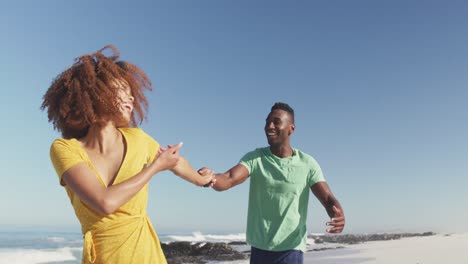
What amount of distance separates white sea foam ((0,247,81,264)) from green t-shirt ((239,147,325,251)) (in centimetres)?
1228

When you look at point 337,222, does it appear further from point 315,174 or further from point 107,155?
point 107,155

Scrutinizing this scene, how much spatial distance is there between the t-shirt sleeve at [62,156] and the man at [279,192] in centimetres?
252

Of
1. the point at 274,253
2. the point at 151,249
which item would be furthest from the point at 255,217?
the point at 151,249

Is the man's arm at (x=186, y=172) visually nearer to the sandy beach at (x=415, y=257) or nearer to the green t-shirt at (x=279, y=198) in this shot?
the green t-shirt at (x=279, y=198)

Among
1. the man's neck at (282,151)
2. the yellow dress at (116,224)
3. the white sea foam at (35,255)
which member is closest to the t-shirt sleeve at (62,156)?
the yellow dress at (116,224)

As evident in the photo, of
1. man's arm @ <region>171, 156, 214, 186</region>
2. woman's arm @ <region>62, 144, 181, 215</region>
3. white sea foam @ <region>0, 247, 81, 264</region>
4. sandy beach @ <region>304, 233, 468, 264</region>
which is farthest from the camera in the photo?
white sea foam @ <region>0, 247, 81, 264</region>

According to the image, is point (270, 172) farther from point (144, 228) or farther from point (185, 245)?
point (185, 245)

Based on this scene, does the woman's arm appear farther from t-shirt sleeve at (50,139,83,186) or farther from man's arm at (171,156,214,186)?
man's arm at (171,156,214,186)

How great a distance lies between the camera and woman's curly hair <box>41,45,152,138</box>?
259 cm

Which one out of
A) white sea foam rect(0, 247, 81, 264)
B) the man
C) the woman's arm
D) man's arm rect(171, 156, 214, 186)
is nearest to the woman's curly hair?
the woman's arm

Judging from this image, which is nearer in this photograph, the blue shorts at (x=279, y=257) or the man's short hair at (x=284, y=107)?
the blue shorts at (x=279, y=257)

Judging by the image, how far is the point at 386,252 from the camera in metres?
11.2

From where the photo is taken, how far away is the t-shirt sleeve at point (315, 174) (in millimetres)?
5484

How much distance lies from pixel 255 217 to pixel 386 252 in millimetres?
6941
